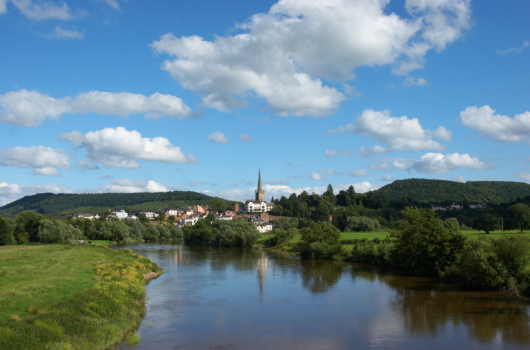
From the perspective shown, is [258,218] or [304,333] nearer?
[304,333]

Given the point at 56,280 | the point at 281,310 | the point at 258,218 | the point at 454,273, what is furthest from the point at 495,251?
the point at 258,218

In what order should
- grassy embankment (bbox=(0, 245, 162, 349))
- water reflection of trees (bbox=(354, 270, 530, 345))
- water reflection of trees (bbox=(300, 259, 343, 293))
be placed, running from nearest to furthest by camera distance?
grassy embankment (bbox=(0, 245, 162, 349)) → water reflection of trees (bbox=(354, 270, 530, 345)) → water reflection of trees (bbox=(300, 259, 343, 293))

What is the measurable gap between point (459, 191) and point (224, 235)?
84.8 m

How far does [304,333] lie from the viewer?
18188 millimetres

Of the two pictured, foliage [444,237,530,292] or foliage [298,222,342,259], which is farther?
foliage [298,222,342,259]

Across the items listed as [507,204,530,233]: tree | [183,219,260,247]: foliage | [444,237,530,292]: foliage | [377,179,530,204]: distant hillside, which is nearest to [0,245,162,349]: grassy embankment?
[444,237,530,292]: foliage

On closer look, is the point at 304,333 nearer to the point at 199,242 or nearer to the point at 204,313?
the point at 204,313

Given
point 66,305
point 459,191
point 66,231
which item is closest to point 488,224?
point 66,305

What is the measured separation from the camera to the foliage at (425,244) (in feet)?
108

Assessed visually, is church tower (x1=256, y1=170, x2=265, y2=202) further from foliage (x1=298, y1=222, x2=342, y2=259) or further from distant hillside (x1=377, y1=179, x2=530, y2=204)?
foliage (x1=298, y1=222, x2=342, y2=259)

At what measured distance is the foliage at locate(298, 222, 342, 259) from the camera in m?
48.8

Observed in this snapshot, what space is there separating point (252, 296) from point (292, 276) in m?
9.57

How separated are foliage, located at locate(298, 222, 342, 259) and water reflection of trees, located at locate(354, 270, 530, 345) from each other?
740 inches

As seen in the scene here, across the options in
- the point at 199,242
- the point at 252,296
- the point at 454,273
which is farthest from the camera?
the point at 199,242
